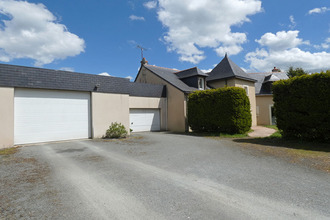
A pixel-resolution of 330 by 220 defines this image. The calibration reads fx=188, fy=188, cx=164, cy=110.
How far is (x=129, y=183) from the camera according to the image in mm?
4363

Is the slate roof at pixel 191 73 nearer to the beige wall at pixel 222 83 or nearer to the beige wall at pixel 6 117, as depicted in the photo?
the beige wall at pixel 222 83

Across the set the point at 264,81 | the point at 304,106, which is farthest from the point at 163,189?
the point at 264,81

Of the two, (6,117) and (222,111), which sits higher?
(222,111)

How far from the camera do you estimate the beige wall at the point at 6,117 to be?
354 inches

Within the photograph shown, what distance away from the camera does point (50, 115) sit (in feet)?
34.9

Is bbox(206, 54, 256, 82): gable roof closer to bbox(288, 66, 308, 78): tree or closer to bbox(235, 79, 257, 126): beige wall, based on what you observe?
bbox(235, 79, 257, 126): beige wall

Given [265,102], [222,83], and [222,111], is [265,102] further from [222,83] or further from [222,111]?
[222,111]

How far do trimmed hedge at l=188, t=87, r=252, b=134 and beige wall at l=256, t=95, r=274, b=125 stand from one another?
8.22m

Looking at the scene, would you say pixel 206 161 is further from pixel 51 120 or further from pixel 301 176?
pixel 51 120

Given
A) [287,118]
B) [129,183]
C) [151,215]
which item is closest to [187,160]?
[129,183]

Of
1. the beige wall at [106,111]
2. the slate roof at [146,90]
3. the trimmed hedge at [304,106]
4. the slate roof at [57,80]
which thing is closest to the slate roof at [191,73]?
the slate roof at [146,90]

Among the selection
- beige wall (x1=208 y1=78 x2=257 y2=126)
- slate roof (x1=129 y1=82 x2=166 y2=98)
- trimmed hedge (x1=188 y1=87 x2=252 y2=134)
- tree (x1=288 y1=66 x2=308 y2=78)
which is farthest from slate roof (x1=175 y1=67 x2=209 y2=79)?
tree (x1=288 y1=66 x2=308 y2=78)

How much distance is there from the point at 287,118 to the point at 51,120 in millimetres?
12900

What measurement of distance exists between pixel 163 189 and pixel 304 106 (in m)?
8.78
